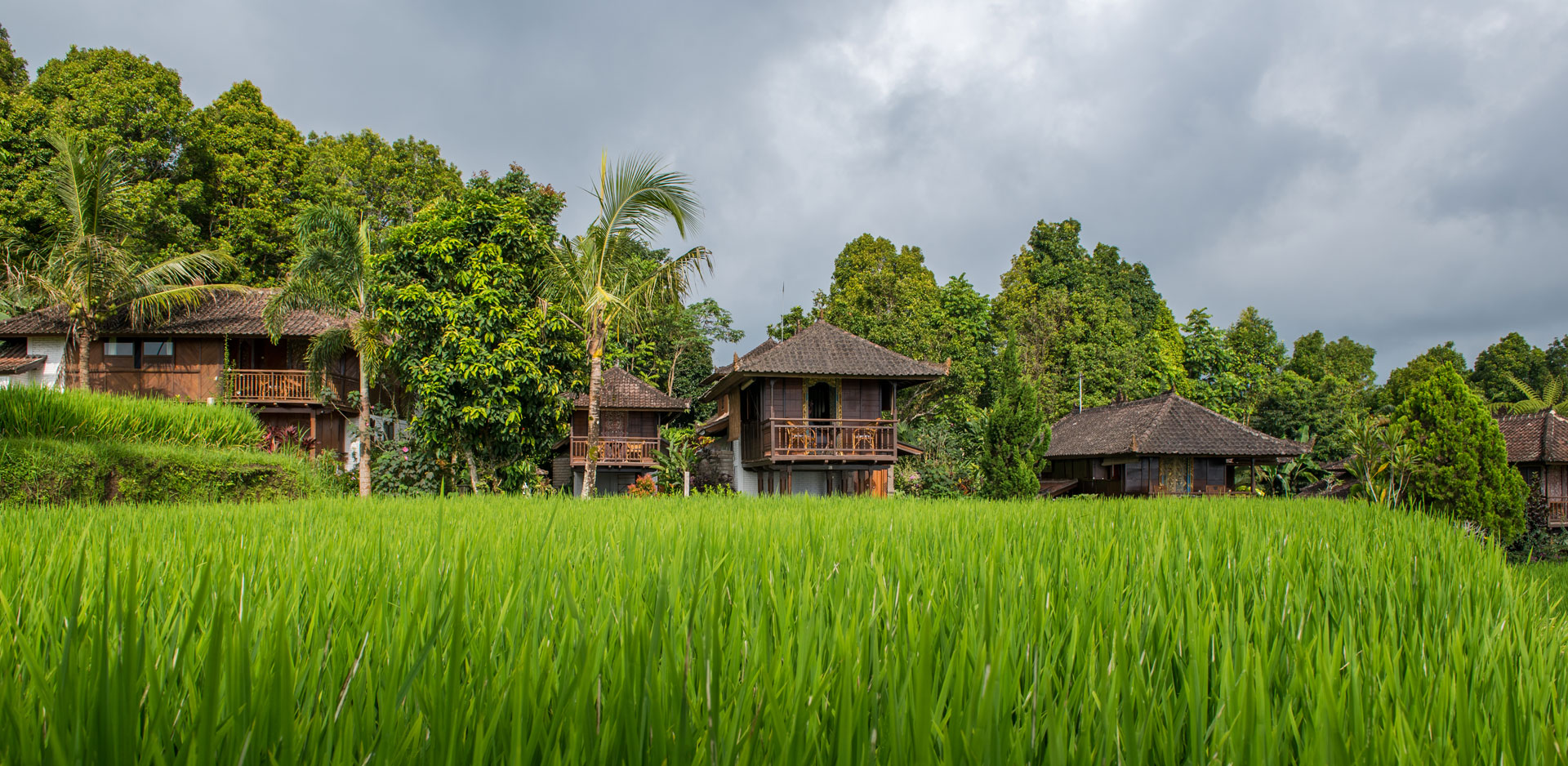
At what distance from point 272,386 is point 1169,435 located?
28334 mm

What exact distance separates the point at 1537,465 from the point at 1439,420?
37.5 ft

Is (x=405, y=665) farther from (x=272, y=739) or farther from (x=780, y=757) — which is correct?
(x=780, y=757)

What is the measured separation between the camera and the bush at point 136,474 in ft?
21.1

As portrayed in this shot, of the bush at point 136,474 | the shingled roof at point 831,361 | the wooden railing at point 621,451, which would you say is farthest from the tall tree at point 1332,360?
the bush at point 136,474

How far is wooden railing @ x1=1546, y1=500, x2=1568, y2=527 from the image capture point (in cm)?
2292

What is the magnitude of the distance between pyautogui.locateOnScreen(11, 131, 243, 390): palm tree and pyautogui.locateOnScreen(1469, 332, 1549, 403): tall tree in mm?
65284

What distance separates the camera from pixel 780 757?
69 cm

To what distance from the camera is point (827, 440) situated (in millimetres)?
21031

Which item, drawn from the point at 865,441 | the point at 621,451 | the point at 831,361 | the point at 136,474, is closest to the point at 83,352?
the point at 621,451

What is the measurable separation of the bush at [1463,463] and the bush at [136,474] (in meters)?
21.2

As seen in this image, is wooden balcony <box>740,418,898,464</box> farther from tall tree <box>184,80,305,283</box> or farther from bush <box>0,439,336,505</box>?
tall tree <box>184,80,305,283</box>

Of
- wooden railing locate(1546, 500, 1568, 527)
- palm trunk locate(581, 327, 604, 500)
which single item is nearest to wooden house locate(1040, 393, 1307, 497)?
wooden railing locate(1546, 500, 1568, 527)

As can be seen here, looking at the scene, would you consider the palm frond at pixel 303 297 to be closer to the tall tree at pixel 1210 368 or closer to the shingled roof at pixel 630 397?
the shingled roof at pixel 630 397

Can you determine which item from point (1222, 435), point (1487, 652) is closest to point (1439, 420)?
point (1222, 435)
